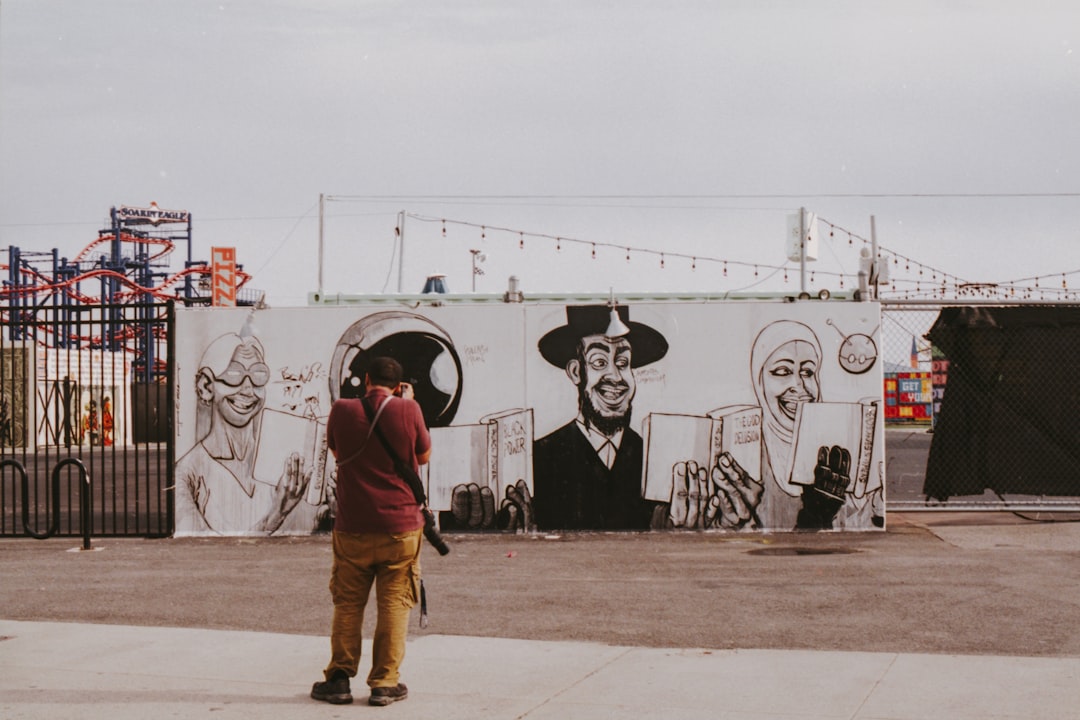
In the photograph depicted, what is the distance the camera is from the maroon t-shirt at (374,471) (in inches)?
251

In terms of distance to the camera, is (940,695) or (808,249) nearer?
(940,695)

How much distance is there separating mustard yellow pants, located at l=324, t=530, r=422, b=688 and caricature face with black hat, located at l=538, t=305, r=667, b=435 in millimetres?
7560

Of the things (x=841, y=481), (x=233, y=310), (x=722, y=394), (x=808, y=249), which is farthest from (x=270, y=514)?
(x=808, y=249)

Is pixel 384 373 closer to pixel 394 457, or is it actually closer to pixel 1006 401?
pixel 394 457

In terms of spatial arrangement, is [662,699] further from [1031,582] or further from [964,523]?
[964,523]

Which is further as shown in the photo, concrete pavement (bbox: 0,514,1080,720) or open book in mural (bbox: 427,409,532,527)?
open book in mural (bbox: 427,409,532,527)

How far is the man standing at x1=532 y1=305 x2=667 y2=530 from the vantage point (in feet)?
45.6

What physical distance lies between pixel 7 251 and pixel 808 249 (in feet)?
207

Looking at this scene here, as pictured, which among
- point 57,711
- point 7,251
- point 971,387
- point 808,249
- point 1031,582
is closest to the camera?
point 57,711

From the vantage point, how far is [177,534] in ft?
46.6

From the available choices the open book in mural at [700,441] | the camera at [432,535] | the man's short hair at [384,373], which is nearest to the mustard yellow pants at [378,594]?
the camera at [432,535]

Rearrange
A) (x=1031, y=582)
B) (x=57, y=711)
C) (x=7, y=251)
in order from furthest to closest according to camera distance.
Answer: (x=7, y=251) < (x=1031, y=582) < (x=57, y=711)

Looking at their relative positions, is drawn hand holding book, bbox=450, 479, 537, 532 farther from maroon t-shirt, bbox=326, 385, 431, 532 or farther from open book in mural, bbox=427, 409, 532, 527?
maroon t-shirt, bbox=326, 385, 431, 532

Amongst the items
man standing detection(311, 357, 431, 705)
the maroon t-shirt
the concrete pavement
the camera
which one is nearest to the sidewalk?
the concrete pavement
